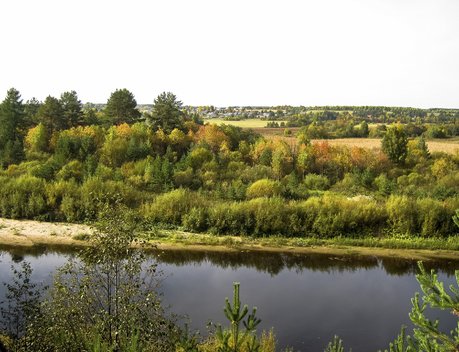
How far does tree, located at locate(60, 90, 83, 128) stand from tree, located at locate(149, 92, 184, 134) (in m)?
8.24

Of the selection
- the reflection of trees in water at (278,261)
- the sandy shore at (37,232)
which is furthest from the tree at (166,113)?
the reflection of trees in water at (278,261)

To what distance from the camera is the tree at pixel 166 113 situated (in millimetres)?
52719

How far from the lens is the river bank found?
3006 centimetres

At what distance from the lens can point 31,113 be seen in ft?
183

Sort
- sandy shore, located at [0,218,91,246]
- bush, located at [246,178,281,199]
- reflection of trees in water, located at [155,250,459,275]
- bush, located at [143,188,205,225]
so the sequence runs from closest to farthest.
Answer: reflection of trees in water, located at [155,250,459,275], sandy shore, located at [0,218,91,246], bush, located at [143,188,205,225], bush, located at [246,178,281,199]

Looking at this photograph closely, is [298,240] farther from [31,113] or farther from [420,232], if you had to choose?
[31,113]

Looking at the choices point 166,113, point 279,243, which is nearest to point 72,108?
point 166,113

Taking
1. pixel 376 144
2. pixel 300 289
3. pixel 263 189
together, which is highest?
pixel 376 144

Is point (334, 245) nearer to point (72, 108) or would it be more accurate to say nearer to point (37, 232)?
point (37, 232)

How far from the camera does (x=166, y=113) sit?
2076 inches

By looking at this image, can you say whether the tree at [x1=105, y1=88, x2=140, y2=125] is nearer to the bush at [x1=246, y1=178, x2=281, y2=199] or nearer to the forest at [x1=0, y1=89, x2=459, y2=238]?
the forest at [x1=0, y1=89, x2=459, y2=238]

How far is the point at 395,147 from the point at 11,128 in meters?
40.7

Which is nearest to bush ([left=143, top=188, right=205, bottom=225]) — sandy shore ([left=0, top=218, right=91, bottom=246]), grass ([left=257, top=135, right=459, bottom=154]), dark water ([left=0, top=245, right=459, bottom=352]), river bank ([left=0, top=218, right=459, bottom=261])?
river bank ([left=0, top=218, right=459, bottom=261])

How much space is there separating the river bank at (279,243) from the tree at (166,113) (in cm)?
2303
